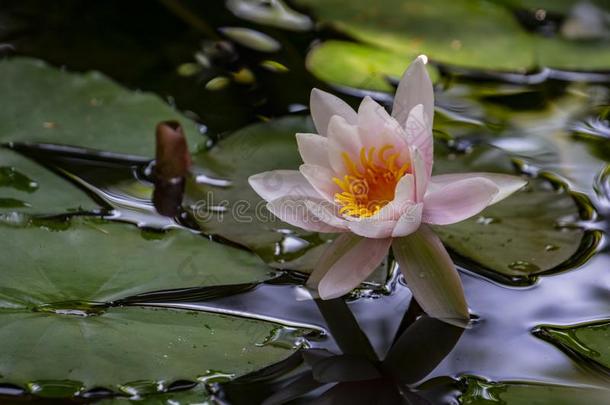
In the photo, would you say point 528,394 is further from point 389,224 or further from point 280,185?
point 280,185

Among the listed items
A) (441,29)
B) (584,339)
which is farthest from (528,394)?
(441,29)

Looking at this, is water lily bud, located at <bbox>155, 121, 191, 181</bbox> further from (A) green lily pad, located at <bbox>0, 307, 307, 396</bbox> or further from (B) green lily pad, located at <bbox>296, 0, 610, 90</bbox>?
(B) green lily pad, located at <bbox>296, 0, 610, 90</bbox>

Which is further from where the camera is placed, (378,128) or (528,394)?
(378,128)

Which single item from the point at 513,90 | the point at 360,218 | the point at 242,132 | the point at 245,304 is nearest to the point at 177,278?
the point at 245,304

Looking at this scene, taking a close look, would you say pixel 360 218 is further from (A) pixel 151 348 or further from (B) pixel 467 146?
(B) pixel 467 146

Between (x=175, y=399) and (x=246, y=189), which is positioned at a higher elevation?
(x=246, y=189)

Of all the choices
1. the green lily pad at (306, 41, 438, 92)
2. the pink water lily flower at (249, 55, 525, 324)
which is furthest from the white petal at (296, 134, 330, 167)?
the green lily pad at (306, 41, 438, 92)
